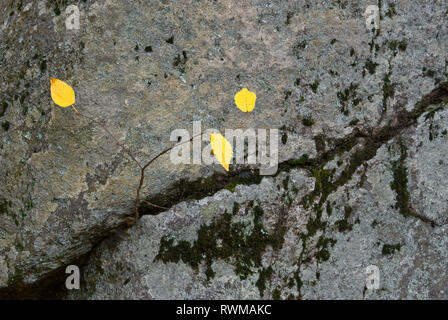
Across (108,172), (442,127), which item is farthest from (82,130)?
(442,127)

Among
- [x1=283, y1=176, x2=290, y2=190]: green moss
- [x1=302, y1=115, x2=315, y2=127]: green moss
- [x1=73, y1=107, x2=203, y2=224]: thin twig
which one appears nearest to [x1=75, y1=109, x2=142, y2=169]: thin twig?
[x1=73, y1=107, x2=203, y2=224]: thin twig

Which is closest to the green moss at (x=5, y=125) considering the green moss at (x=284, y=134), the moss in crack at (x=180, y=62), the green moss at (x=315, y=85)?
the moss in crack at (x=180, y=62)

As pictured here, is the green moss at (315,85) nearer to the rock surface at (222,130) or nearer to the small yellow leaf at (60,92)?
the rock surface at (222,130)

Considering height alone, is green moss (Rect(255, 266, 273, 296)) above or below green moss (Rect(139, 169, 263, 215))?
below

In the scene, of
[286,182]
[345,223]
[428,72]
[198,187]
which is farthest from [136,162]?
[428,72]

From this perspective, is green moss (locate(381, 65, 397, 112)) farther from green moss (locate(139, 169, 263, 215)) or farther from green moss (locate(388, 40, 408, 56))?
green moss (locate(139, 169, 263, 215))

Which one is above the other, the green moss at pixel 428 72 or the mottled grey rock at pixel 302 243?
the green moss at pixel 428 72
